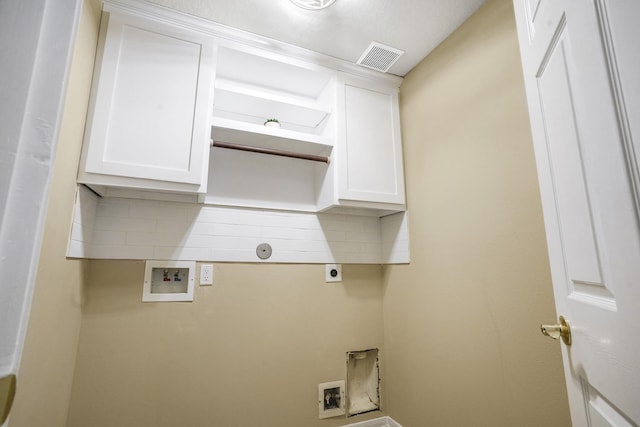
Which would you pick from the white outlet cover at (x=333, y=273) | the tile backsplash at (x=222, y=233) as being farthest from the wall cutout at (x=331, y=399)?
the tile backsplash at (x=222, y=233)

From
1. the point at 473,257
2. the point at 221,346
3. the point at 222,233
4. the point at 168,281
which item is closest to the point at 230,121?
the point at 222,233

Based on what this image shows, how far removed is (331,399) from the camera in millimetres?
1910

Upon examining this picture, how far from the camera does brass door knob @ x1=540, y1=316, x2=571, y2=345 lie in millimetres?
737

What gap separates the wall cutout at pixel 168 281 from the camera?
1.62 m

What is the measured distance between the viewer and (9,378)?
0.29 m

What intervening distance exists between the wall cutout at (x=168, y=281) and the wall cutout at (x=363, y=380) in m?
1.12

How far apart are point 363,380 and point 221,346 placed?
1005mm

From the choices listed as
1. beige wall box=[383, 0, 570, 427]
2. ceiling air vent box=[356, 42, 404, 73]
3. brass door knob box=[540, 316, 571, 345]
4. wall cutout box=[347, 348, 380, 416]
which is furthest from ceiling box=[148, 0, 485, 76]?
wall cutout box=[347, 348, 380, 416]

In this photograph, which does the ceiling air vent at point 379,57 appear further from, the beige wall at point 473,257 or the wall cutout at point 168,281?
the wall cutout at point 168,281

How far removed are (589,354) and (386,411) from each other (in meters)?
1.70

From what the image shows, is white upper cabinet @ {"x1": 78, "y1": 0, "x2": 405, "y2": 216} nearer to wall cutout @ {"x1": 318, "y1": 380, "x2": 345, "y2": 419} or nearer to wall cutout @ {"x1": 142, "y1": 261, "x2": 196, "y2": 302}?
wall cutout @ {"x1": 142, "y1": 261, "x2": 196, "y2": 302}

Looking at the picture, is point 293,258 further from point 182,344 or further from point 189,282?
point 182,344

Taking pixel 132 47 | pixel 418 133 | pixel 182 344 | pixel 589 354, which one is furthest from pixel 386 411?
pixel 132 47

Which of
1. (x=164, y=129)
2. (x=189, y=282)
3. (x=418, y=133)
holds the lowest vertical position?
(x=189, y=282)
